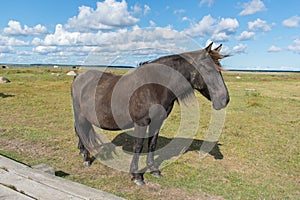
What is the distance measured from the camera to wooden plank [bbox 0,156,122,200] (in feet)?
8.17

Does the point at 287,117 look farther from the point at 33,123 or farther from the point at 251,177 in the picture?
the point at 33,123

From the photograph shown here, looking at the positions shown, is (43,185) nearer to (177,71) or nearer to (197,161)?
(177,71)

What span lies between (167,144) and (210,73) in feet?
11.2

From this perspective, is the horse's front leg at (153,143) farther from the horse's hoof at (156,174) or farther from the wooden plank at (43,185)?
the wooden plank at (43,185)

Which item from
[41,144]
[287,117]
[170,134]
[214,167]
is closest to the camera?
[214,167]

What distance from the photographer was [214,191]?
174 inches

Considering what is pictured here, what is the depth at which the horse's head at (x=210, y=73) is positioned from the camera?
4281 millimetres

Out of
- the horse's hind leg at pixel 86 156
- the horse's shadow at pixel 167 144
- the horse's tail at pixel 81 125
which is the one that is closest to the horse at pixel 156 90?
the horse's tail at pixel 81 125

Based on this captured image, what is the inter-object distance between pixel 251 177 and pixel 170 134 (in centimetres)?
353

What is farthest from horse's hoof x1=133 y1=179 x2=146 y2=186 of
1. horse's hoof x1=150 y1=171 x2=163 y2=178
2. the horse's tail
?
the horse's tail

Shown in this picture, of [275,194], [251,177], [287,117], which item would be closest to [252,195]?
[275,194]

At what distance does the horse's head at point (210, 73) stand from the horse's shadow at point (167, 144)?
2166 mm

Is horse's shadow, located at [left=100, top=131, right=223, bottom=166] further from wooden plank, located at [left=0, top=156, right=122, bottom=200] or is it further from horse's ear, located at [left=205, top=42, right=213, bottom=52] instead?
wooden plank, located at [left=0, top=156, right=122, bottom=200]

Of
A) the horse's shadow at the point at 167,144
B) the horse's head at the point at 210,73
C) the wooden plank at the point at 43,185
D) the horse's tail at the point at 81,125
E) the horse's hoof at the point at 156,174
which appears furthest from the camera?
the horse's shadow at the point at 167,144
